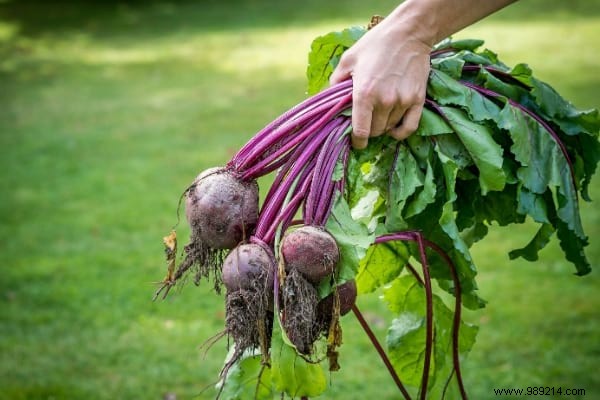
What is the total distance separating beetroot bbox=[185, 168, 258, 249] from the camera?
2.17m

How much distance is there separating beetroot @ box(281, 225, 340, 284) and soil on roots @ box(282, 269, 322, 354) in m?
0.03

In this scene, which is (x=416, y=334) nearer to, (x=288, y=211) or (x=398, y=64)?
(x=288, y=211)

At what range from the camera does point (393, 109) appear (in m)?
2.26

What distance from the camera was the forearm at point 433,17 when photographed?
2.27 meters

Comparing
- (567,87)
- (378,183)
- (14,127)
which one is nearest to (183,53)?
(14,127)

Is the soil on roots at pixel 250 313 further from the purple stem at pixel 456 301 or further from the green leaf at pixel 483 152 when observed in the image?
the green leaf at pixel 483 152

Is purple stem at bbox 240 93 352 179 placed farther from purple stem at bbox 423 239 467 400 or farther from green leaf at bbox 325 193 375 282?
purple stem at bbox 423 239 467 400

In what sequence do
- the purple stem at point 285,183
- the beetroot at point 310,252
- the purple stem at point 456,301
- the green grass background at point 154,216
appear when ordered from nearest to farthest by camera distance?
the beetroot at point 310,252, the purple stem at point 285,183, the purple stem at point 456,301, the green grass background at point 154,216

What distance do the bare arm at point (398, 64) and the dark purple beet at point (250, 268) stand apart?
17.9 inches

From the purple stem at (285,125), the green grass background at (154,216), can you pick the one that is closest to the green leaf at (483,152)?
the purple stem at (285,125)

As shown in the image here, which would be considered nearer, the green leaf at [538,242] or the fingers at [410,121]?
the fingers at [410,121]

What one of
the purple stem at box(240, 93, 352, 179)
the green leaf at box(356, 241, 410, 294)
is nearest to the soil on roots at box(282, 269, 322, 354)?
the purple stem at box(240, 93, 352, 179)

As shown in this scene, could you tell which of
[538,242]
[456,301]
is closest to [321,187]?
[456,301]

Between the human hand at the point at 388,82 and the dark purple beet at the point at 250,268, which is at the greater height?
the human hand at the point at 388,82
